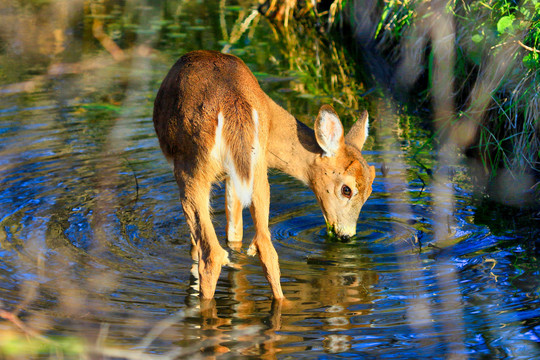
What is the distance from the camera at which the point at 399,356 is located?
4168 millimetres

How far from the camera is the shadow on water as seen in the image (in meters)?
4.33

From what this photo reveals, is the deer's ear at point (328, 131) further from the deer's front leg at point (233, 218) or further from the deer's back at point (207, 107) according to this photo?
the deer's front leg at point (233, 218)

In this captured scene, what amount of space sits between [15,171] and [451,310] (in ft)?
15.2

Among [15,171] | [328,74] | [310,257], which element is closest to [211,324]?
[310,257]

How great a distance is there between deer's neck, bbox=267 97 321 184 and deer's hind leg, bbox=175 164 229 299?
1004mm

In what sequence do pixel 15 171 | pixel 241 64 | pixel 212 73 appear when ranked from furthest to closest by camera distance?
pixel 15 171 → pixel 241 64 → pixel 212 73

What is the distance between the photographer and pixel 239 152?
4.82m

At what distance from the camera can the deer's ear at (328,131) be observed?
5676 millimetres

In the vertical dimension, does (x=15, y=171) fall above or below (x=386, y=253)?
below

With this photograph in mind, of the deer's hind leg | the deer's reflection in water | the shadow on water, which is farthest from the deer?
the shadow on water

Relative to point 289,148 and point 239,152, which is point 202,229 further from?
point 289,148

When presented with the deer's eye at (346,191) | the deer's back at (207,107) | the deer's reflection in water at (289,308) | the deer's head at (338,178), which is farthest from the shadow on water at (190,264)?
the deer's back at (207,107)

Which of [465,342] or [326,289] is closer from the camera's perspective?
[465,342]

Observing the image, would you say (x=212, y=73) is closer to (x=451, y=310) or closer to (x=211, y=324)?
(x=211, y=324)
